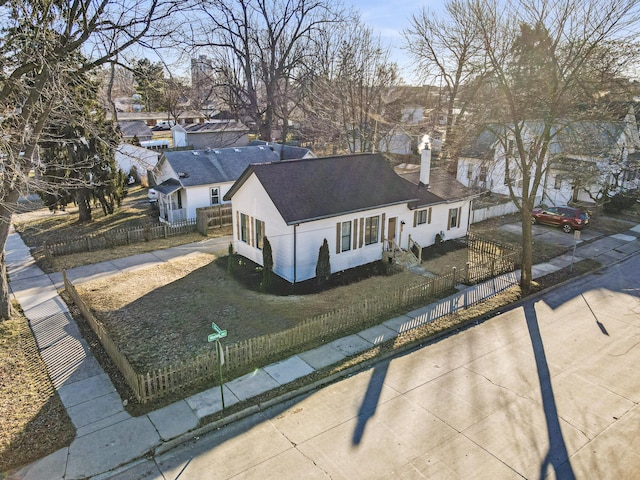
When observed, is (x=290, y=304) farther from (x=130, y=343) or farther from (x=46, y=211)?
(x=46, y=211)

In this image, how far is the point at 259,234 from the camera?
20.7m

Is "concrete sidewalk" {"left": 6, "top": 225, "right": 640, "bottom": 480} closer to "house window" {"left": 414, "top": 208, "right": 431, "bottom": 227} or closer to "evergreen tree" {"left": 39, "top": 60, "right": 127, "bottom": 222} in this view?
"house window" {"left": 414, "top": 208, "right": 431, "bottom": 227}

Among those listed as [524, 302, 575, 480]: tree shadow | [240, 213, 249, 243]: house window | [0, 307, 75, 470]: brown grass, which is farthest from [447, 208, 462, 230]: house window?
[0, 307, 75, 470]: brown grass

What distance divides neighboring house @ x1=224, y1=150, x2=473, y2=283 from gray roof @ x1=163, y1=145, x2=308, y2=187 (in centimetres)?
878

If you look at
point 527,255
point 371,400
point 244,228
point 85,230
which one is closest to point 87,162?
point 85,230

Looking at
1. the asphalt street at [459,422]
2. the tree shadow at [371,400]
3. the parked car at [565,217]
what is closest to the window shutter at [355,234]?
the asphalt street at [459,422]

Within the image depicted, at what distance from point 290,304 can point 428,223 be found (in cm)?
1016

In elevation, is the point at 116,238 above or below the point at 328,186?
below

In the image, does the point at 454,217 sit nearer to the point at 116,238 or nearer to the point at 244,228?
the point at 244,228

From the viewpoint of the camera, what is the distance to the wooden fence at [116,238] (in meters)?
22.6

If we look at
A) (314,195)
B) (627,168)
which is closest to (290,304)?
(314,195)

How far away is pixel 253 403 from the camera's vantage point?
1159cm

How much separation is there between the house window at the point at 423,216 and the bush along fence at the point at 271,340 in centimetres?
465

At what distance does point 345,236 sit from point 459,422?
1073 cm
